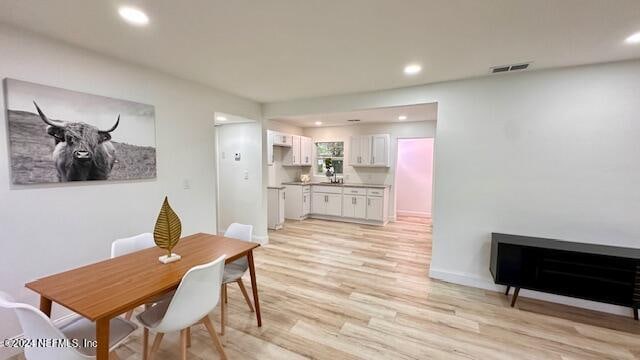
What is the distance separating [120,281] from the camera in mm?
1493

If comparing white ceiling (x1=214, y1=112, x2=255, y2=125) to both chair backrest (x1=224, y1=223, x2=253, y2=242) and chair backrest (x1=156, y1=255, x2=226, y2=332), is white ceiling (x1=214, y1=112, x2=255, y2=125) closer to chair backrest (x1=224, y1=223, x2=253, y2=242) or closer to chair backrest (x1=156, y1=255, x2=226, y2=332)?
chair backrest (x1=224, y1=223, x2=253, y2=242)

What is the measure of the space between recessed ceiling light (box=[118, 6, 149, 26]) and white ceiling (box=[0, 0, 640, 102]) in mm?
46

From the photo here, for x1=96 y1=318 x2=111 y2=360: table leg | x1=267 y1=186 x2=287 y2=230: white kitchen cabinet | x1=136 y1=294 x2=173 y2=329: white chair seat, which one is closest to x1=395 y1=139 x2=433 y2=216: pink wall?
x1=267 y1=186 x2=287 y2=230: white kitchen cabinet

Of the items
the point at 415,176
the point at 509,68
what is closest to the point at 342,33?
the point at 509,68

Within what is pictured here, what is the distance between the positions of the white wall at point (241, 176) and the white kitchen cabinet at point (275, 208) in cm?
92

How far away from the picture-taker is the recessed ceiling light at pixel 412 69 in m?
2.59

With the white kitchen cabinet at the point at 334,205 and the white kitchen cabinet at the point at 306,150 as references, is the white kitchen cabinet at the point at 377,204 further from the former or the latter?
the white kitchen cabinet at the point at 306,150

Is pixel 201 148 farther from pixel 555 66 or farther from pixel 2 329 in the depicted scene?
pixel 555 66

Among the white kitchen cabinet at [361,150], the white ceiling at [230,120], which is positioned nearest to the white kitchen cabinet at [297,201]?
the white kitchen cabinet at [361,150]

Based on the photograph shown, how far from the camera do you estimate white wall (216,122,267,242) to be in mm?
4375

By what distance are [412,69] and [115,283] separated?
3061mm

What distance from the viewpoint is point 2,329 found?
1835 mm

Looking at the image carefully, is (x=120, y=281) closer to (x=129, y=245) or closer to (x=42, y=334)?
(x=42, y=334)

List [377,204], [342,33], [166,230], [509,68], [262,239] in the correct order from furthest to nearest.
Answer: [377,204]
[262,239]
[509,68]
[342,33]
[166,230]
